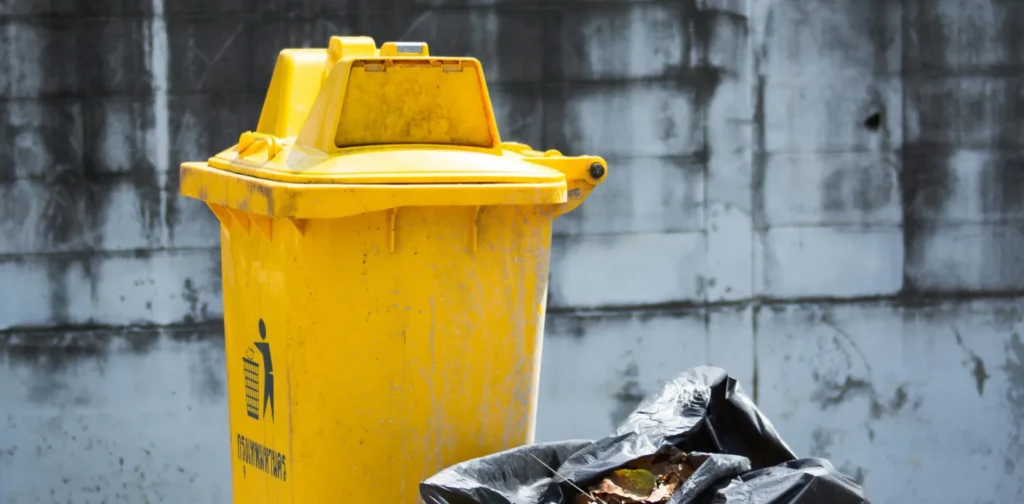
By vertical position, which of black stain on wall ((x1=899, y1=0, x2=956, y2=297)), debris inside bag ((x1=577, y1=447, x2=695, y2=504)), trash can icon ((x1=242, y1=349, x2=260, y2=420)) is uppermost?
black stain on wall ((x1=899, y1=0, x2=956, y2=297))

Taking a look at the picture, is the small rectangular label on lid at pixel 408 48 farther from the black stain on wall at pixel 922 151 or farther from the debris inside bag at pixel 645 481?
the black stain on wall at pixel 922 151

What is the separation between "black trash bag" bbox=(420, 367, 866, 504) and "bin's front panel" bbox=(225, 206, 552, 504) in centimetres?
19

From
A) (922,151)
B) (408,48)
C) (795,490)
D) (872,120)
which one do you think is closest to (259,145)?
(408,48)

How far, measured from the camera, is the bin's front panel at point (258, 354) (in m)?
3.20

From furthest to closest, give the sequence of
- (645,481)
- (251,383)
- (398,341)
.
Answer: (251,383)
(398,341)
(645,481)

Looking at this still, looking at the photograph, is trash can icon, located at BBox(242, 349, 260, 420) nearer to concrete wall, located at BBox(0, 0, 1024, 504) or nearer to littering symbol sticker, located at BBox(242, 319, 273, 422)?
littering symbol sticker, located at BBox(242, 319, 273, 422)

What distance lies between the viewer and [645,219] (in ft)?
17.8

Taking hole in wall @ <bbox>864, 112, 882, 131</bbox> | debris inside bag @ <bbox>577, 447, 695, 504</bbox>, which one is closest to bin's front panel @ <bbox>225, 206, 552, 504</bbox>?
debris inside bag @ <bbox>577, 447, 695, 504</bbox>

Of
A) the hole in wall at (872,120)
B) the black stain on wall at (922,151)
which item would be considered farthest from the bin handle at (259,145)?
the black stain on wall at (922,151)

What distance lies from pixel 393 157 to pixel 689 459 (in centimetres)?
100

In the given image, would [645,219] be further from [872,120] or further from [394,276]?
[394,276]

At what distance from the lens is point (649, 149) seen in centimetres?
540

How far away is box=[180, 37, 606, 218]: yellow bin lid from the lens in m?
2.98

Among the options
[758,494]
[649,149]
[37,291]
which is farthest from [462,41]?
[758,494]
